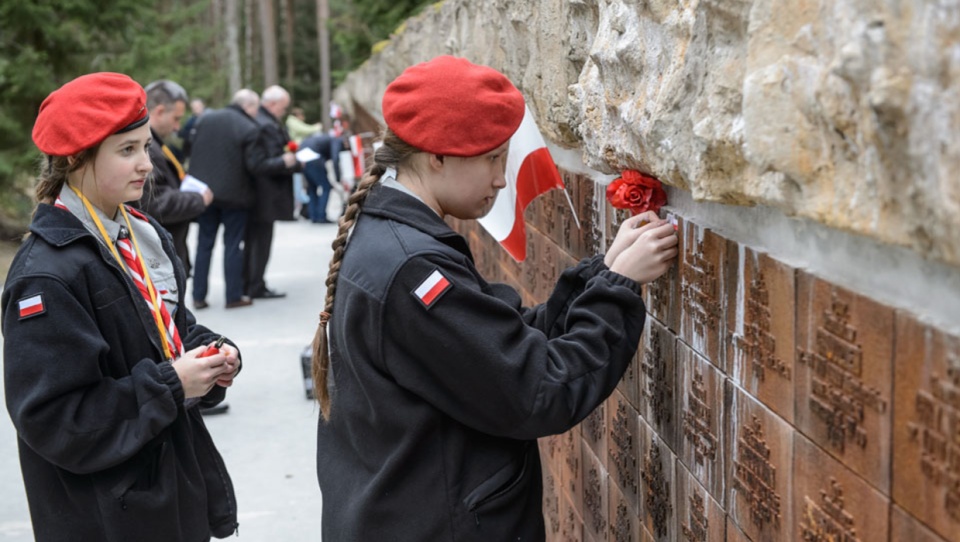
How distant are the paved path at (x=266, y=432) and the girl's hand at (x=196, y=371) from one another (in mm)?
333

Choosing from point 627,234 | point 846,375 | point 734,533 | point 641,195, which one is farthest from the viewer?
point 641,195

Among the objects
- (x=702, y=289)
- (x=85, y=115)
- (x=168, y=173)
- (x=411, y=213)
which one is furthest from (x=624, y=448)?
(x=168, y=173)

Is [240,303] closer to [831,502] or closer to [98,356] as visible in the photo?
[98,356]

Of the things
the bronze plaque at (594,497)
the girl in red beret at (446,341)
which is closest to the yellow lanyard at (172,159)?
the bronze plaque at (594,497)

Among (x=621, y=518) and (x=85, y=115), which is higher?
(x=85, y=115)

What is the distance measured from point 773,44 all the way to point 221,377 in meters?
1.98

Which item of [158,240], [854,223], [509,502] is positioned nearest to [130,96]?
[158,240]

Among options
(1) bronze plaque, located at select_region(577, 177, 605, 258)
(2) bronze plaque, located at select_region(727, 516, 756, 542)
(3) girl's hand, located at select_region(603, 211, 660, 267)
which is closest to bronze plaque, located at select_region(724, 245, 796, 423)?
(2) bronze plaque, located at select_region(727, 516, 756, 542)

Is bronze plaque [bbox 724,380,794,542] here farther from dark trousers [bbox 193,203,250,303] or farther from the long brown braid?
dark trousers [bbox 193,203,250,303]

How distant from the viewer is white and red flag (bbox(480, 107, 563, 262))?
3.19 metres

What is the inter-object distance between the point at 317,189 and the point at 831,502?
15.0 meters

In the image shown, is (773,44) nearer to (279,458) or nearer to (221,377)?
(221,377)

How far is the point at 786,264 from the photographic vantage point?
1838mm

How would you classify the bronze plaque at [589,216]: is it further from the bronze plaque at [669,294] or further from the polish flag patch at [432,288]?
the polish flag patch at [432,288]
